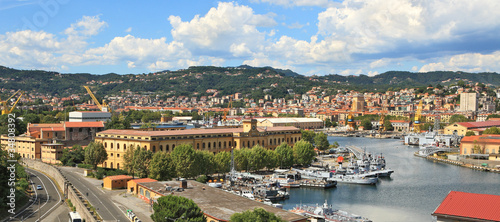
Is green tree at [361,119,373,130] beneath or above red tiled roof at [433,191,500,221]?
beneath

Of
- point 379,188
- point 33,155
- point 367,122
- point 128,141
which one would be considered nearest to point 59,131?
point 33,155

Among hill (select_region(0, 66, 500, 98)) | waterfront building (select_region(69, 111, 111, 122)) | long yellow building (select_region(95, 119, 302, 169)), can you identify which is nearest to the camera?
long yellow building (select_region(95, 119, 302, 169))

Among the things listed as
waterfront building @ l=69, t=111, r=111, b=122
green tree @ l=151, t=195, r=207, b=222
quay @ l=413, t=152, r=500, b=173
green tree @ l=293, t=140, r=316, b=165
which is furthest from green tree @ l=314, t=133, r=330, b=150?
green tree @ l=151, t=195, r=207, b=222

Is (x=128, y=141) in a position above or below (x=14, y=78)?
below

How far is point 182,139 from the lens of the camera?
29828mm

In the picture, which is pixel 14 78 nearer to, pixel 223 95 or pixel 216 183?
pixel 223 95

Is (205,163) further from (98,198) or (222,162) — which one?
(98,198)

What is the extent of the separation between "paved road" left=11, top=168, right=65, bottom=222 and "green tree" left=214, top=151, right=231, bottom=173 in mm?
8984

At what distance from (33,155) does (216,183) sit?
1533cm

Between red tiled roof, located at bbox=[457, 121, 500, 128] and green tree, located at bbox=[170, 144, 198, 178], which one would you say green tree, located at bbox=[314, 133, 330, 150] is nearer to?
green tree, located at bbox=[170, 144, 198, 178]

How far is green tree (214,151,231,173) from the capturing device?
88.9 ft

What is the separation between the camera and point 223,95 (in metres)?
164

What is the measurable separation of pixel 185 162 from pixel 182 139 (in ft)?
17.9

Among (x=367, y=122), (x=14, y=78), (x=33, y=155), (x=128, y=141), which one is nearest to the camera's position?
(x=128, y=141)
